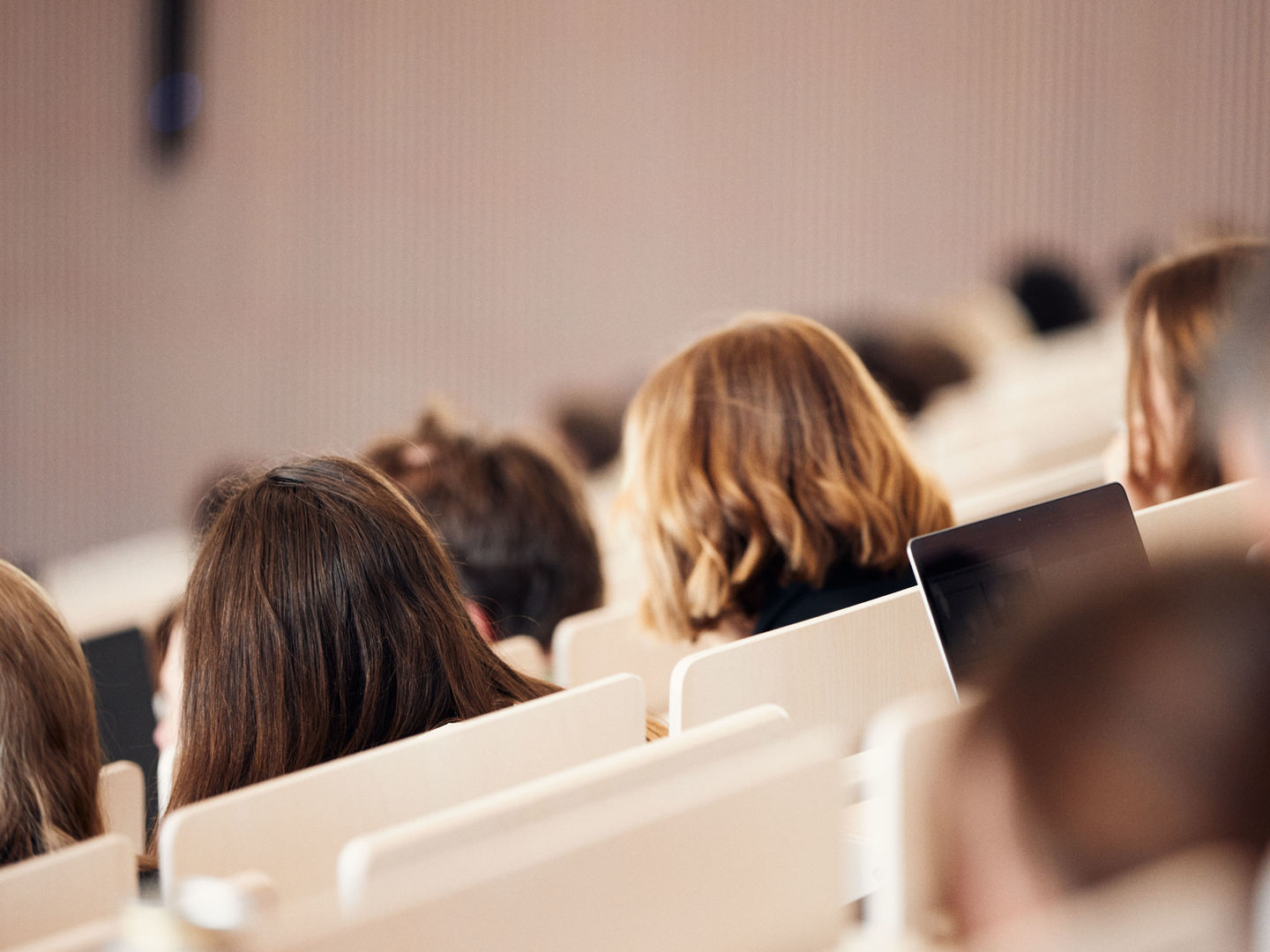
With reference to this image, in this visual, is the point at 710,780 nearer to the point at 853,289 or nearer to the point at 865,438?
the point at 865,438

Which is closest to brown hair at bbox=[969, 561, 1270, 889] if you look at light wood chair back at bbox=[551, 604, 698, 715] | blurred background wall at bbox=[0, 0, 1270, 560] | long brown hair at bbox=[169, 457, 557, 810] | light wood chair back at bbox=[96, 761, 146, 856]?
long brown hair at bbox=[169, 457, 557, 810]

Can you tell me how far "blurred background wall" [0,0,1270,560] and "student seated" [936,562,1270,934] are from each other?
21.3 feet

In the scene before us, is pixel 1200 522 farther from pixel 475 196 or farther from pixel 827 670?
pixel 475 196

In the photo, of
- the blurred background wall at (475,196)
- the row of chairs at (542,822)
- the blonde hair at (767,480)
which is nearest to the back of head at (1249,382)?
the row of chairs at (542,822)

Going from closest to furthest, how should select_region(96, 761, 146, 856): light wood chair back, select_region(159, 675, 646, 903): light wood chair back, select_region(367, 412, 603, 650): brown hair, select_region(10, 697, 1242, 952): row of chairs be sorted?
select_region(10, 697, 1242, 952): row of chairs → select_region(159, 675, 646, 903): light wood chair back → select_region(96, 761, 146, 856): light wood chair back → select_region(367, 412, 603, 650): brown hair

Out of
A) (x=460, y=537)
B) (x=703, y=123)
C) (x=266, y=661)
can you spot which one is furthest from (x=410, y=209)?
(x=266, y=661)

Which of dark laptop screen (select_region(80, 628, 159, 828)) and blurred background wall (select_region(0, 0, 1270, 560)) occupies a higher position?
blurred background wall (select_region(0, 0, 1270, 560))

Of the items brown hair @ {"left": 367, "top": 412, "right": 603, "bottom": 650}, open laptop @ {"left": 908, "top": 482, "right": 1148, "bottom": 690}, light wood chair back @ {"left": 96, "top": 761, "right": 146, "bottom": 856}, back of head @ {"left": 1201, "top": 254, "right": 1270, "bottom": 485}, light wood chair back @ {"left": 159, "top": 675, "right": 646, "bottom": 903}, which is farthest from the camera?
brown hair @ {"left": 367, "top": 412, "right": 603, "bottom": 650}

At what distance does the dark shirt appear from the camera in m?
2.01

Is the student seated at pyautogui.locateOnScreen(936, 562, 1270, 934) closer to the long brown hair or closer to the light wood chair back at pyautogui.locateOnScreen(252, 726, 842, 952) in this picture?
the light wood chair back at pyautogui.locateOnScreen(252, 726, 842, 952)

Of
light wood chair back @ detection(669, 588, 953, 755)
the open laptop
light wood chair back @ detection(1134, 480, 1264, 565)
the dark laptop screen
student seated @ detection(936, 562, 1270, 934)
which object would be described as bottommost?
the dark laptop screen

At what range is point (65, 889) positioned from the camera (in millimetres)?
927

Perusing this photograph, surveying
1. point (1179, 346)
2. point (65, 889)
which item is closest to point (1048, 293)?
point (1179, 346)

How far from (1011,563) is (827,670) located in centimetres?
24
